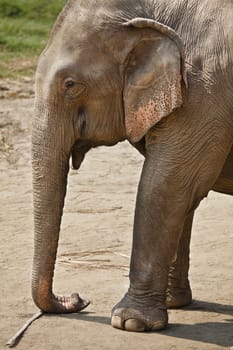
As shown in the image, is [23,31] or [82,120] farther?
[23,31]

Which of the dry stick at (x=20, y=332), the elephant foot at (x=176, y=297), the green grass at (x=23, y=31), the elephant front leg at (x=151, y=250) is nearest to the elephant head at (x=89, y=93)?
the dry stick at (x=20, y=332)

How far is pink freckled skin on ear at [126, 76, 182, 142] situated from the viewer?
21.6 feet

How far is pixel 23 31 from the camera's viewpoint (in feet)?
52.1

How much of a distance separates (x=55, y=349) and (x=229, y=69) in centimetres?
148

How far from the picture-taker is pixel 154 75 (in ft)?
21.9

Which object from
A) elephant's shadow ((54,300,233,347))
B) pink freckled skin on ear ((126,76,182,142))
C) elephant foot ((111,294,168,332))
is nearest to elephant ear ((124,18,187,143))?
pink freckled skin on ear ((126,76,182,142))

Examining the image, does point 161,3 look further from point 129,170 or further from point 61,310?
point 129,170

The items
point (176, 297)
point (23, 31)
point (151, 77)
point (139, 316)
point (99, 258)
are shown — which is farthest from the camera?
point (23, 31)

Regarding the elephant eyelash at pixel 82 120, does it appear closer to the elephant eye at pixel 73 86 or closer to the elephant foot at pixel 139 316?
the elephant eye at pixel 73 86

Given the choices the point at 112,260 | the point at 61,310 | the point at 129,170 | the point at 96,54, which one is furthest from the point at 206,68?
the point at 129,170

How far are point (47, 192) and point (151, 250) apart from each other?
552 mm

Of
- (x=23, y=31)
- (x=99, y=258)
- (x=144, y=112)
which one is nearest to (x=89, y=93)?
(x=144, y=112)

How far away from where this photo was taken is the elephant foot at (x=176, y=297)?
7.45 metres

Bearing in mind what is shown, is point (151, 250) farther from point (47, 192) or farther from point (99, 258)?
point (99, 258)
